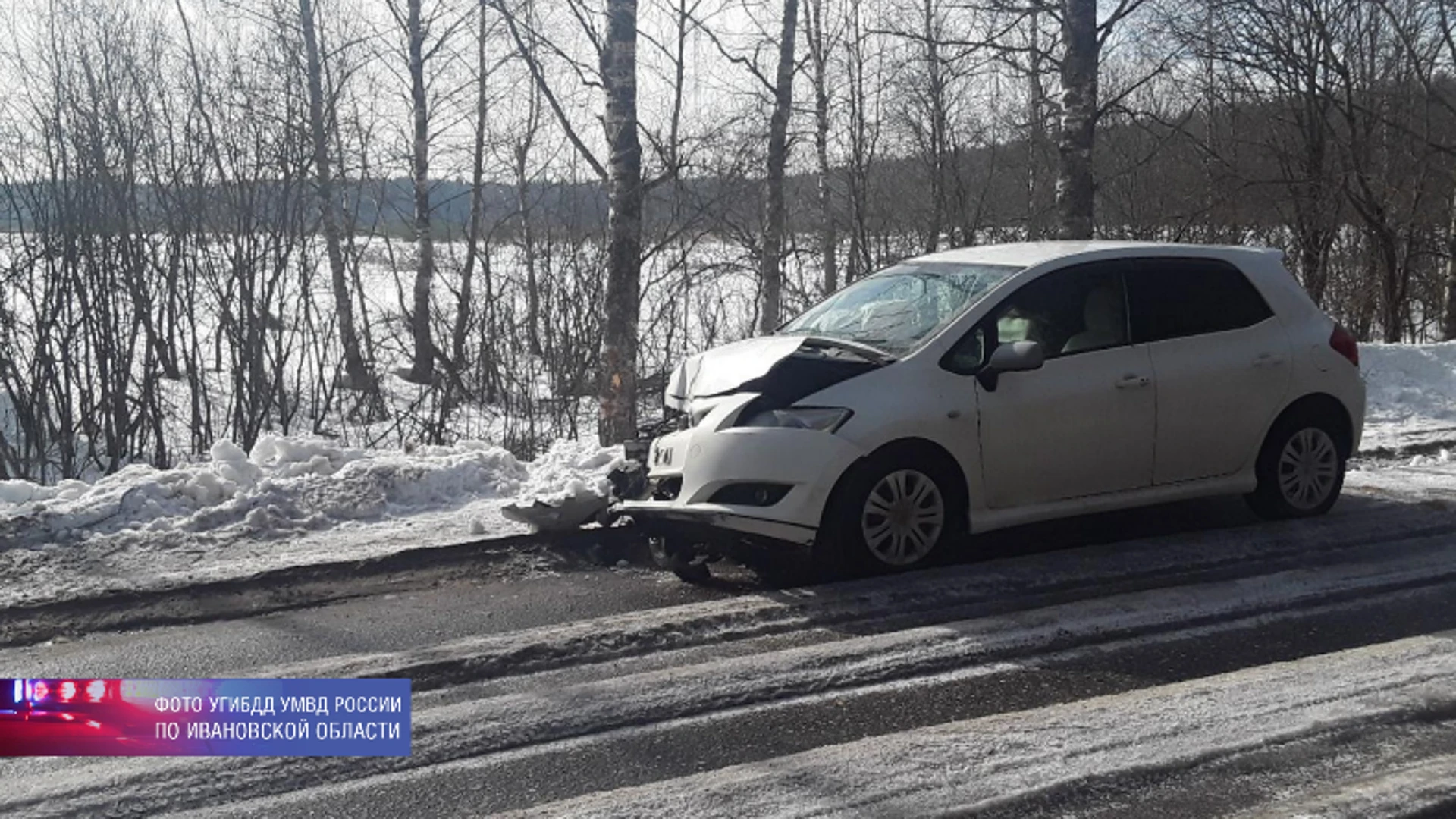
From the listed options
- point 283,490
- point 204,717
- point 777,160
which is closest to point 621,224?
point 283,490

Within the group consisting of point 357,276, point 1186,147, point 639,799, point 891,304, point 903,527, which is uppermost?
point 1186,147

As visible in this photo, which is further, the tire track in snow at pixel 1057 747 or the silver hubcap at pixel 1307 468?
the silver hubcap at pixel 1307 468

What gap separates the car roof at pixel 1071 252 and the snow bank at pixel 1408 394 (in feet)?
12.1

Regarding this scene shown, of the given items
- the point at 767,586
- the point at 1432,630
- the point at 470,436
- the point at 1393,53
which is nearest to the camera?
the point at 1432,630

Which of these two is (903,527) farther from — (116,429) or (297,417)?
(297,417)

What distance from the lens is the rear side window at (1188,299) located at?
7035mm

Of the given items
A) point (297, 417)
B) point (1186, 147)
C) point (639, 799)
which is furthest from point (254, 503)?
point (1186, 147)

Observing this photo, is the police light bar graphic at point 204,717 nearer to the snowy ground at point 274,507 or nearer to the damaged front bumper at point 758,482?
the snowy ground at point 274,507

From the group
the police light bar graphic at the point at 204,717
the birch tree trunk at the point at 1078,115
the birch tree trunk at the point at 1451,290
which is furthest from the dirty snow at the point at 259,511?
the birch tree trunk at the point at 1451,290

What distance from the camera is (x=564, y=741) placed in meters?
4.26

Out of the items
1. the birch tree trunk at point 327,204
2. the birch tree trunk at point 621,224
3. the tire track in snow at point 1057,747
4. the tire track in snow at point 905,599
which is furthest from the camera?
the birch tree trunk at point 327,204

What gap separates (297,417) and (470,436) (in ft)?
8.01

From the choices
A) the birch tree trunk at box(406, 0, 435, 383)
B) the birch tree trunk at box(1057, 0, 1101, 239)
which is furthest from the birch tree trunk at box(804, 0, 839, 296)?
the birch tree trunk at box(1057, 0, 1101, 239)

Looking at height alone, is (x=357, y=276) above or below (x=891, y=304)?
above
